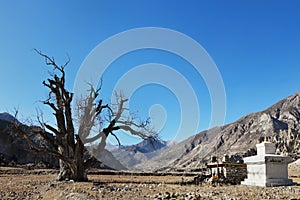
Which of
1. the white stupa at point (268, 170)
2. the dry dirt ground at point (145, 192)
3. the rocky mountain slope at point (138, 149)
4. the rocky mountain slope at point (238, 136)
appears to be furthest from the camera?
the rocky mountain slope at point (238, 136)

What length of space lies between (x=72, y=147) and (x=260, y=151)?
12278mm

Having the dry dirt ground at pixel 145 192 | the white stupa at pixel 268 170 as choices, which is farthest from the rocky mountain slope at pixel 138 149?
the white stupa at pixel 268 170

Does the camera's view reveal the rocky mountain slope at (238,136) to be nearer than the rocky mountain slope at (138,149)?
No

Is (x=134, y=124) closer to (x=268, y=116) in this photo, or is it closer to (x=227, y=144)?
(x=227, y=144)

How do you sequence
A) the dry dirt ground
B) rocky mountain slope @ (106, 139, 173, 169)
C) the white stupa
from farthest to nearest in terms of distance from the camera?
rocky mountain slope @ (106, 139, 173, 169), the white stupa, the dry dirt ground

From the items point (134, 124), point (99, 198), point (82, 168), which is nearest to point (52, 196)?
point (99, 198)

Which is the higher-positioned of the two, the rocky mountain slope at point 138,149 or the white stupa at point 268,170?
the rocky mountain slope at point 138,149

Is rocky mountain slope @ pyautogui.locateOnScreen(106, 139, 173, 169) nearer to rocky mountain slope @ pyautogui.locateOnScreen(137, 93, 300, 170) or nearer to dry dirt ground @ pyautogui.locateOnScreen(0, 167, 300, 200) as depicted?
dry dirt ground @ pyautogui.locateOnScreen(0, 167, 300, 200)

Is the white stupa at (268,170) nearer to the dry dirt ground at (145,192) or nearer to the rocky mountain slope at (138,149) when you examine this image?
the dry dirt ground at (145,192)

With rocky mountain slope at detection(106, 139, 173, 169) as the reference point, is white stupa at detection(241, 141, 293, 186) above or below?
below

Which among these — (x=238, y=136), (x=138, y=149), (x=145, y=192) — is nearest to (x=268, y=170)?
(x=145, y=192)

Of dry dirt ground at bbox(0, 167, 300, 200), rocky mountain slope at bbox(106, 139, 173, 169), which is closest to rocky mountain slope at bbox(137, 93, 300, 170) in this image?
rocky mountain slope at bbox(106, 139, 173, 169)

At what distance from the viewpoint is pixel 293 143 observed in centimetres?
7825

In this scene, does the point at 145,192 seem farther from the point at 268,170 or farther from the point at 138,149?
the point at 138,149
